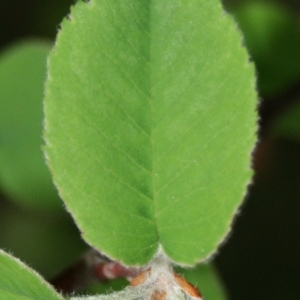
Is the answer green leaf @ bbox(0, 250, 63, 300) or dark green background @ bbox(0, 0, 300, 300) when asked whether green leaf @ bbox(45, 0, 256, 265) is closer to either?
green leaf @ bbox(0, 250, 63, 300)

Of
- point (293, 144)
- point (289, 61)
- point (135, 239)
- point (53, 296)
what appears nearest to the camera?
point (53, 296)

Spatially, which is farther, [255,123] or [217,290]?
[217,290]

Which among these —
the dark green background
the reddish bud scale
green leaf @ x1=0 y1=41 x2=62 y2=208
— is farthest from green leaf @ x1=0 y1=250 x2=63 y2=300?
the dark green background

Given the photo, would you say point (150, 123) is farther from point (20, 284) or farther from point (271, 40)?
point (271, 40)

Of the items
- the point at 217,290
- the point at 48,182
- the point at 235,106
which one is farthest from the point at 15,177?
the point at 235,106

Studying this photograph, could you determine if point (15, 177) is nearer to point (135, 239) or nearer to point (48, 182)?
point (48, 182)

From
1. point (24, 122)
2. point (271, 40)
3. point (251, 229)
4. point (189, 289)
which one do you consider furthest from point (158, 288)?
point (251, 229)

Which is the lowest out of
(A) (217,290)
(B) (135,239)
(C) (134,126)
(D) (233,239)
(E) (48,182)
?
(D) (233,239)
